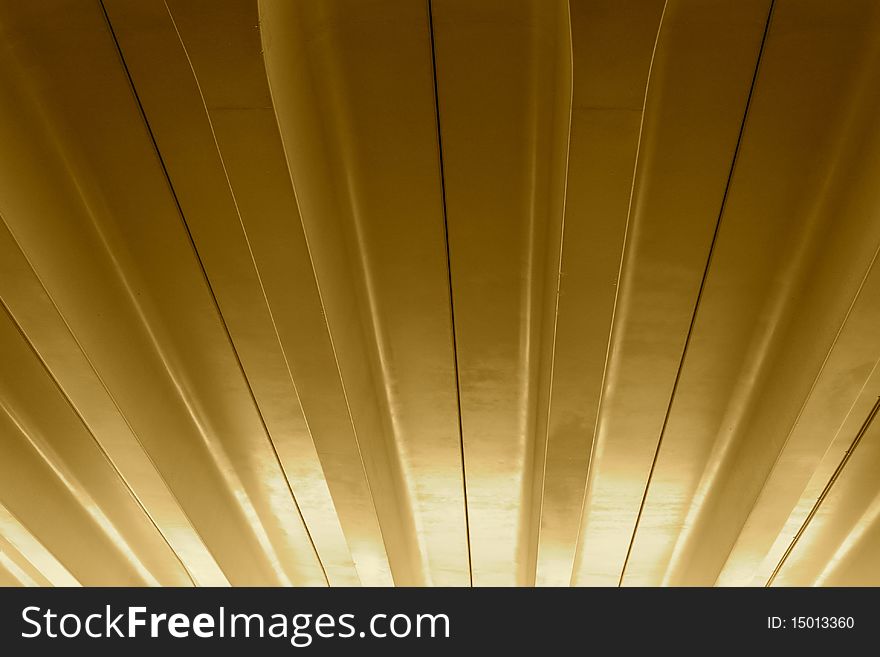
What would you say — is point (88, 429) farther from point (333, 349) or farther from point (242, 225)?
point (242, 225)

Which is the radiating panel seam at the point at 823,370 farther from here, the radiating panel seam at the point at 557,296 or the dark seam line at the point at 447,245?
the dark seam line at the point at 447,245

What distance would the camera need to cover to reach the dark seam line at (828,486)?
30.2 feet

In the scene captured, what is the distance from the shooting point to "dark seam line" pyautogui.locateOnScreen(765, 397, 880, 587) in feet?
30.2

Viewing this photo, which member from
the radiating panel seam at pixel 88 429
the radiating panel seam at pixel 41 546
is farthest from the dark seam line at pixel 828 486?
the radiating panel seam at pixel 41 546

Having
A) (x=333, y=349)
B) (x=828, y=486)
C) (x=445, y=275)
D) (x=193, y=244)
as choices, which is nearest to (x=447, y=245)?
(x=445, y=275)

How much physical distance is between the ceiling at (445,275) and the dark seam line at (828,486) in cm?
6

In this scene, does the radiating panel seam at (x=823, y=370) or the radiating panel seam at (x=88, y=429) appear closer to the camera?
the radiating panel seam at (x=823, y=370)

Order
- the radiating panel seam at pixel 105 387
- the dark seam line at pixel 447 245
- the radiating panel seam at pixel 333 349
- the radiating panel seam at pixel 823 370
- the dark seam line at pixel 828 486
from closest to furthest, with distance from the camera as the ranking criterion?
1. the dark seam line at pixel 447 245
2. the radiating panel seam at pixel 333 349
3. the radiating panel seam at pixel 823 370
4. the radiating panel seam at pixel 105 387
5. the dark seam line at pixel 828 486

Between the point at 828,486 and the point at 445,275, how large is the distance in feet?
20.3

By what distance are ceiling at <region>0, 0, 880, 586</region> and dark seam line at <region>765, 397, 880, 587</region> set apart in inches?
2.3

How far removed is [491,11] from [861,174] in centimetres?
346

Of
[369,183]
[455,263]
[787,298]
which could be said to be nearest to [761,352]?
[787,298]

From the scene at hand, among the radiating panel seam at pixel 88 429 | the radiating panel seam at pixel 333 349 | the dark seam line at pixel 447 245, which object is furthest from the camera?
the radiating panel seam at pixel 88 429

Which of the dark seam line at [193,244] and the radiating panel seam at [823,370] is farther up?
the dark seam line at [193,244]
